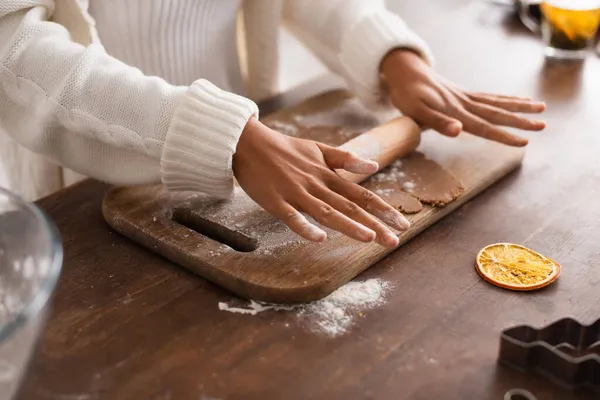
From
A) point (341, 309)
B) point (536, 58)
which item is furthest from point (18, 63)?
point (536, 58)

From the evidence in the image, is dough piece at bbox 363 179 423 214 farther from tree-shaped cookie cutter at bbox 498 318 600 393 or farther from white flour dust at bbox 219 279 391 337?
tree-shaped cookie cutter at bbox 498 318 600 393

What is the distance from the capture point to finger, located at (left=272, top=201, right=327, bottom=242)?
84cm

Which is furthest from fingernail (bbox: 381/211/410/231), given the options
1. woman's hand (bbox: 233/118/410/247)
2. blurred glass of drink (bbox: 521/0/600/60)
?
blurred glass of drink (bbox: 521/0/600/60)

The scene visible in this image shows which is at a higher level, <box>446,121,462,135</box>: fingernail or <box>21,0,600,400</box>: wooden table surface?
<box>446,121,462,135</box>: fingernail

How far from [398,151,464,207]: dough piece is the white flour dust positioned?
0.58ft

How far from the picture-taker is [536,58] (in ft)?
4.79

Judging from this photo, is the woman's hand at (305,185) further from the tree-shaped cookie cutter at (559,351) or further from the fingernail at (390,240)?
the tree-shaped cookie cutter at (559,351)

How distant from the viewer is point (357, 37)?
122 centimetres

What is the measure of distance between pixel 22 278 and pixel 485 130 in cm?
65

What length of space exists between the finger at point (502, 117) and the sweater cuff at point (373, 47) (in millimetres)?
136

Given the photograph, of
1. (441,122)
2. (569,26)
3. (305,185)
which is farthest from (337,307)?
(569,26)

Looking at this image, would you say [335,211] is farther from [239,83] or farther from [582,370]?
[239,83]

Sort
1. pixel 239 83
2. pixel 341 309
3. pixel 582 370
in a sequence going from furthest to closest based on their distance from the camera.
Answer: pixel 239 83 < pixel 341 309 < pixel 582 370

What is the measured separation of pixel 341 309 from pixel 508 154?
413mm
